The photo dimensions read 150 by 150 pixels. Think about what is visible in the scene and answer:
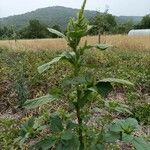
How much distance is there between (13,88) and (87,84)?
4.49 meters

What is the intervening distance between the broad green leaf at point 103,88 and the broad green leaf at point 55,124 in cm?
34

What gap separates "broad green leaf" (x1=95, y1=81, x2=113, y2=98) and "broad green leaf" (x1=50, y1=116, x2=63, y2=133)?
0.34 meters

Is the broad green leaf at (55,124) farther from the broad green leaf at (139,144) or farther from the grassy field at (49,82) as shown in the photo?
the grassy field at (49,82)

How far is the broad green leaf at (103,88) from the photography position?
2.36m

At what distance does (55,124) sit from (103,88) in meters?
0.39

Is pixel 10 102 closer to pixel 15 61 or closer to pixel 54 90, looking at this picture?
pixel 15 61

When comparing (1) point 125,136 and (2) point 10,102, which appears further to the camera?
(2) point 10,102

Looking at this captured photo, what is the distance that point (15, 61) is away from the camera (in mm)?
→ 8578

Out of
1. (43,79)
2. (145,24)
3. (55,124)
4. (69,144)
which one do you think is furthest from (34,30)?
(69,144)

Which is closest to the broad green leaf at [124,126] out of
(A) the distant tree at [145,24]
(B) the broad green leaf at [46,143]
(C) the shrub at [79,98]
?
(C) the shrub at [79,98]

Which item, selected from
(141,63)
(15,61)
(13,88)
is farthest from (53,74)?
(141,63)

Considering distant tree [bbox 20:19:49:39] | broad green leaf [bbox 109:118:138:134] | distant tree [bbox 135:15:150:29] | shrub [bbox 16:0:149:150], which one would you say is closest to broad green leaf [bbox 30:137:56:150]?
shrub [bbox 16:0:149:150]

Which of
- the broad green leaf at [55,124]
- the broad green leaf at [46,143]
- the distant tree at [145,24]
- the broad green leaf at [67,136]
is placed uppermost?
the broad green leaf at [55,124]

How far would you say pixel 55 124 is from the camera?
254 centimetres
